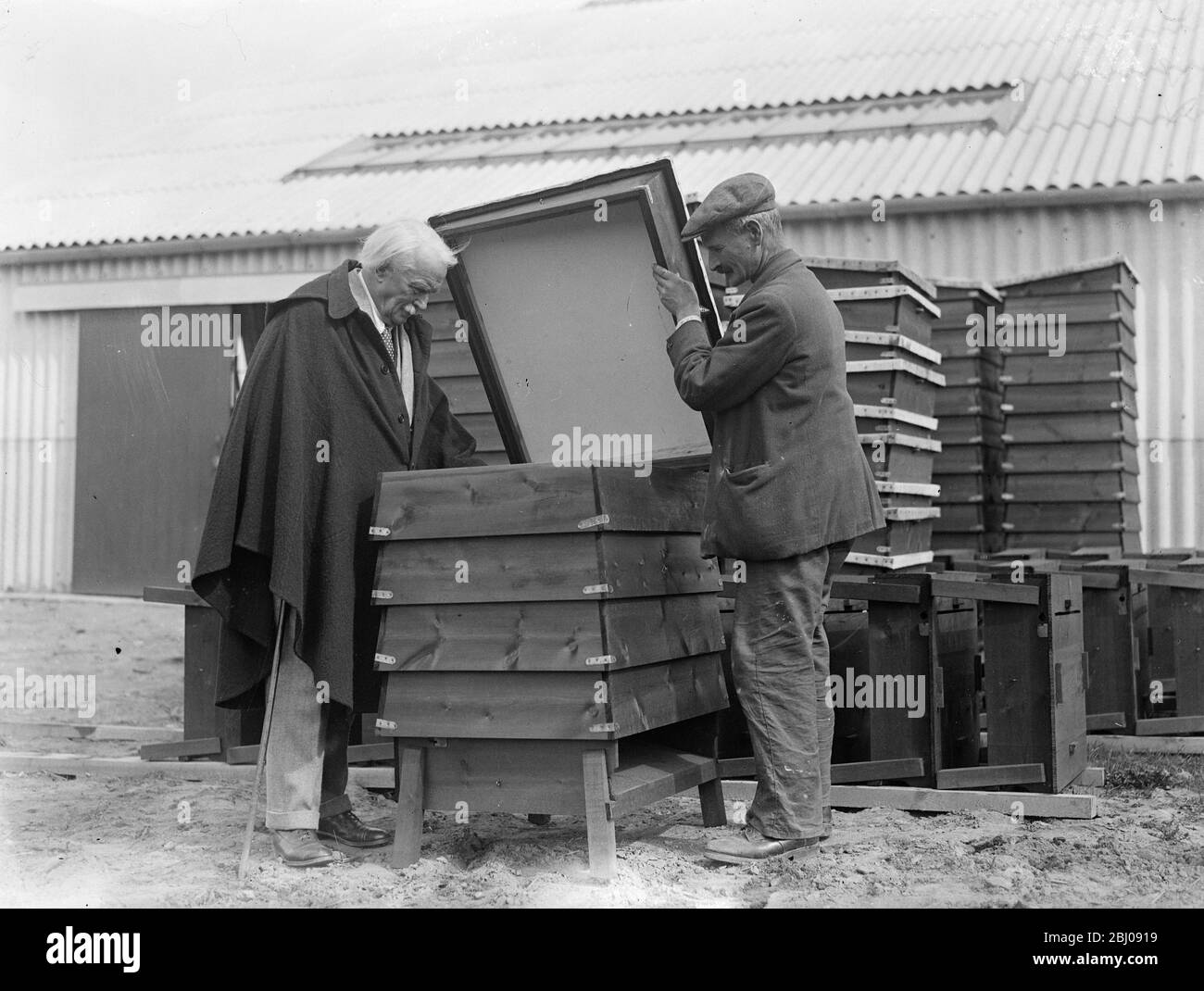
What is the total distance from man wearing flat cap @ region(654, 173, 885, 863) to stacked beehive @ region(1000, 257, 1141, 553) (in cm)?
444

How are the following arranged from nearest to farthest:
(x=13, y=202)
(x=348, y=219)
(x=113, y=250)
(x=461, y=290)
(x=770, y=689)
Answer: (x=770, y=689) < (x=461, y=290) < (x=348, y=219) < (x=113, y=250) < (x=13, y=202)

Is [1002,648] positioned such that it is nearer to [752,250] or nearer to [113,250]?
[752,250]

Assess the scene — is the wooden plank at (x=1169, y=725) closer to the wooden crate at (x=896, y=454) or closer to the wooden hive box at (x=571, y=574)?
the wooden crate at (x=896, y=454)

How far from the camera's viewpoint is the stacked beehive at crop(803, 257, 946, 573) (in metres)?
6.08

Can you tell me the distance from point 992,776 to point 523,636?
7.18 feet

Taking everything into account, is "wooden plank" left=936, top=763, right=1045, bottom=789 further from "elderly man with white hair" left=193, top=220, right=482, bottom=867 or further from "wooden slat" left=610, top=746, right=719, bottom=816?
"elderly man with white hair" left=193, top=220, right=482, bottom=867

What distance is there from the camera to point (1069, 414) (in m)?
8.30

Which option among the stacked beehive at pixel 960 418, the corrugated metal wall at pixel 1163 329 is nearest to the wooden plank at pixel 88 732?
the stacked beehive at pixel 960 418

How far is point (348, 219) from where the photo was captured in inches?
482

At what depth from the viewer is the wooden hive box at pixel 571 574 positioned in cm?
399

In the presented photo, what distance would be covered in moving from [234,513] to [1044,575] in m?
3.16

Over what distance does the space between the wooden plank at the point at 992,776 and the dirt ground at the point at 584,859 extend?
5.8 inches

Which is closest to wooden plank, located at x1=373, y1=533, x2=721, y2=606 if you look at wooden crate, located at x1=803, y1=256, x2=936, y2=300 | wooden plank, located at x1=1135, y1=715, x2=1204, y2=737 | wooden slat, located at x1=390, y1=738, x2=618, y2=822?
wooden slat, located at x1=390, y1=738, x2=618, y2=822

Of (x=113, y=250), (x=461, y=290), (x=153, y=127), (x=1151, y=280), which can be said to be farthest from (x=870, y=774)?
(x=153, y=127)
